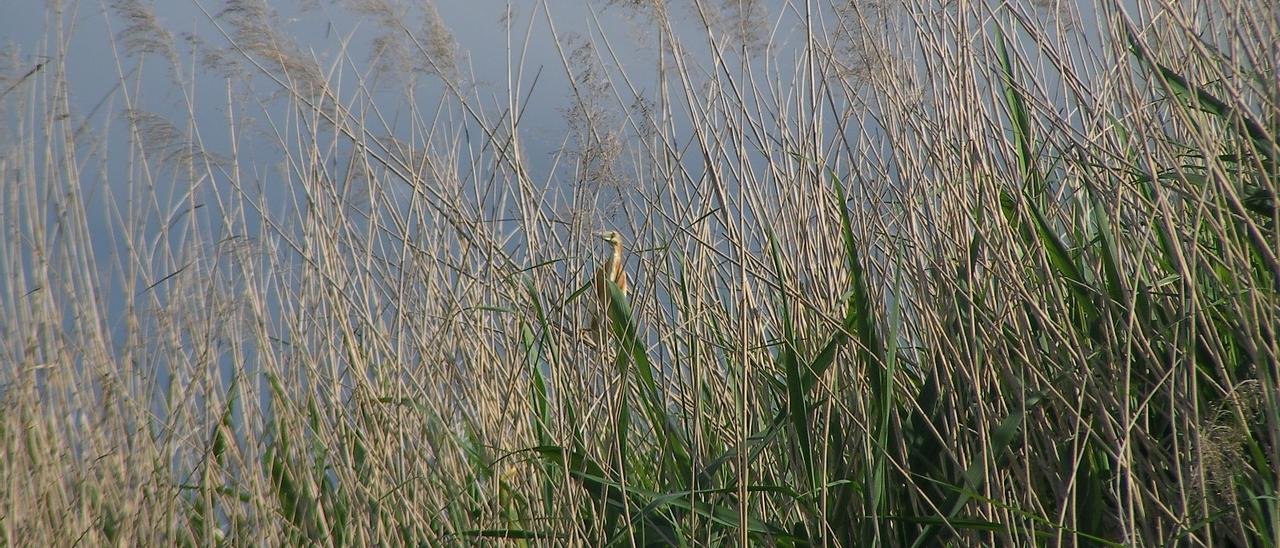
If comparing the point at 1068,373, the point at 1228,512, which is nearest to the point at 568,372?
the point at 1068,373

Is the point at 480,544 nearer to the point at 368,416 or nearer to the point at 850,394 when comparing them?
the point at 368,416

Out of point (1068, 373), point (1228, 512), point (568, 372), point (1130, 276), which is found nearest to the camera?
point (1228, 512)

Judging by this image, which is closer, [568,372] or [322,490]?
[568,372]

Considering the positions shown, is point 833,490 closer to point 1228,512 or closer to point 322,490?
point 1228,512

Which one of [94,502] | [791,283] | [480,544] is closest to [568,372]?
[480,544]

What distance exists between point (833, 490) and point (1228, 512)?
1.72ft

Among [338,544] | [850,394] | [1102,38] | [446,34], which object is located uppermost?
[446,34]

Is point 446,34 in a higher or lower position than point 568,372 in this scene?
higher

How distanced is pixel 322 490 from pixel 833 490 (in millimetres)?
1181

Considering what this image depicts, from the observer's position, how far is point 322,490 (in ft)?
7.40

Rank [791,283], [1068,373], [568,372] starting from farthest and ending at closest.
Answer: [568,372], [791,283], [1068,373]

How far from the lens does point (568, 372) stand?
1.93 meters

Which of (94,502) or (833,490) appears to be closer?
(833,490)

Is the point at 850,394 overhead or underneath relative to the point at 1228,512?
overhead
